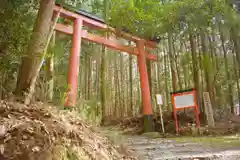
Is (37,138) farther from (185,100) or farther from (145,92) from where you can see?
(145,92)

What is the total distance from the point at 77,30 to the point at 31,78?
3777mm

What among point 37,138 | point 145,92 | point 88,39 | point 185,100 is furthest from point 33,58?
point 145,92

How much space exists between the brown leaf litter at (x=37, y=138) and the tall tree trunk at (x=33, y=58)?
27.0 inches

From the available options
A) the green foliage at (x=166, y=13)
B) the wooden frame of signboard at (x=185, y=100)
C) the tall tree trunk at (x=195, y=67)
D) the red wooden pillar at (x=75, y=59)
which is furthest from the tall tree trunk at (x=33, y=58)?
the tall tree trunk at (x=195, y=67)

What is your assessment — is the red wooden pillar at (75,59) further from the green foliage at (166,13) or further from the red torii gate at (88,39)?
the green foliage at (166,13)

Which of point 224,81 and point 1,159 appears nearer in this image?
point 1,159

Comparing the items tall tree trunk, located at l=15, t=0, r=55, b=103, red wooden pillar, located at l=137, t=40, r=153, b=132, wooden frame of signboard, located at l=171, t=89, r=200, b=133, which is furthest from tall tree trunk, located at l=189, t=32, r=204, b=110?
tall tree trunk, located at l=15, t=0, r=55, b=103

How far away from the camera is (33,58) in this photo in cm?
286

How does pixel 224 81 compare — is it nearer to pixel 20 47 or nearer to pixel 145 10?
pixel 145 10

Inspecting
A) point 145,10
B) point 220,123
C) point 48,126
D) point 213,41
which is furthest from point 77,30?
point 213,41

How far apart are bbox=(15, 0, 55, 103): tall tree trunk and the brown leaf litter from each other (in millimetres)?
685

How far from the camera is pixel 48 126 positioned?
74.0 inches

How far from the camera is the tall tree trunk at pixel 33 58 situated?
9.22 ft

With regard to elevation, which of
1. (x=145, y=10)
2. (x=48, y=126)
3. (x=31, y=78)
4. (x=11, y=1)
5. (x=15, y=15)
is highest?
(x=145, y=10)
